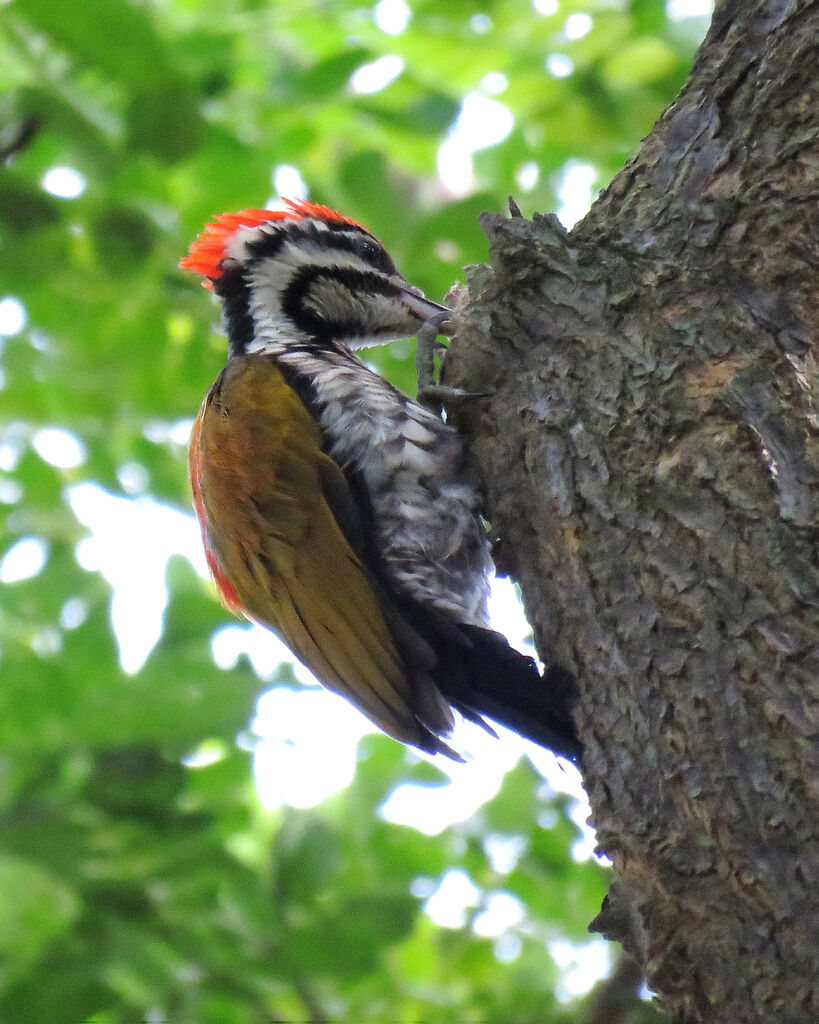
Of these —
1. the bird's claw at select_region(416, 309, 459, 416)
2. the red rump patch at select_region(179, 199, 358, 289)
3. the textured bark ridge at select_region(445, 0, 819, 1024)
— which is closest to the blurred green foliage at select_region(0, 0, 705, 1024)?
the red rump patch at select_region(179, 199, 358, 289)

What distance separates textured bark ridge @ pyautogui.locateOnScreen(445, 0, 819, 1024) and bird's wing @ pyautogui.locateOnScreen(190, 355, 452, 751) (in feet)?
1.53

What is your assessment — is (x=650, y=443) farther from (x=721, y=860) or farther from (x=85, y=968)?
(x=85, y=968)

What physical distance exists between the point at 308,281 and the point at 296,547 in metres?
1.15

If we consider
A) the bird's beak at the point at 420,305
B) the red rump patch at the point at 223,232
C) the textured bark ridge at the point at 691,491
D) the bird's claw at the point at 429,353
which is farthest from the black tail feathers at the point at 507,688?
the red rump patch at the point at 223,232

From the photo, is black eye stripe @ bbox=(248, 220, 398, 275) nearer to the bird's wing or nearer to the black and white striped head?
the black and white striped head

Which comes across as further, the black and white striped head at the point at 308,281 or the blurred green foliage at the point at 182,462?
the black and white striped head at the point at 308,281

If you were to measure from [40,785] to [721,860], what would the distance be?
2089mm

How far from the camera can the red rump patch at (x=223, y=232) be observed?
361 centimetres

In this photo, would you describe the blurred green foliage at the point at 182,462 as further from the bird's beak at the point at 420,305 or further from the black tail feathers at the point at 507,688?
the black tail feathers at the point at 507,688

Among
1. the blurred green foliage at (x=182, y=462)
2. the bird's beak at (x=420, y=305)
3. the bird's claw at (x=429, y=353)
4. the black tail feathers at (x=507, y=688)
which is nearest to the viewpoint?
the black tail feathers at (x=507, y=688)

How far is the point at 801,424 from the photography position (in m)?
1.82

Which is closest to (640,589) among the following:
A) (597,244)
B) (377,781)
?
(597,244)

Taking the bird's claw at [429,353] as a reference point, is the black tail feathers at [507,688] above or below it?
below

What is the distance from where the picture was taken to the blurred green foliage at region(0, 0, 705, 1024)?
3018 mm
